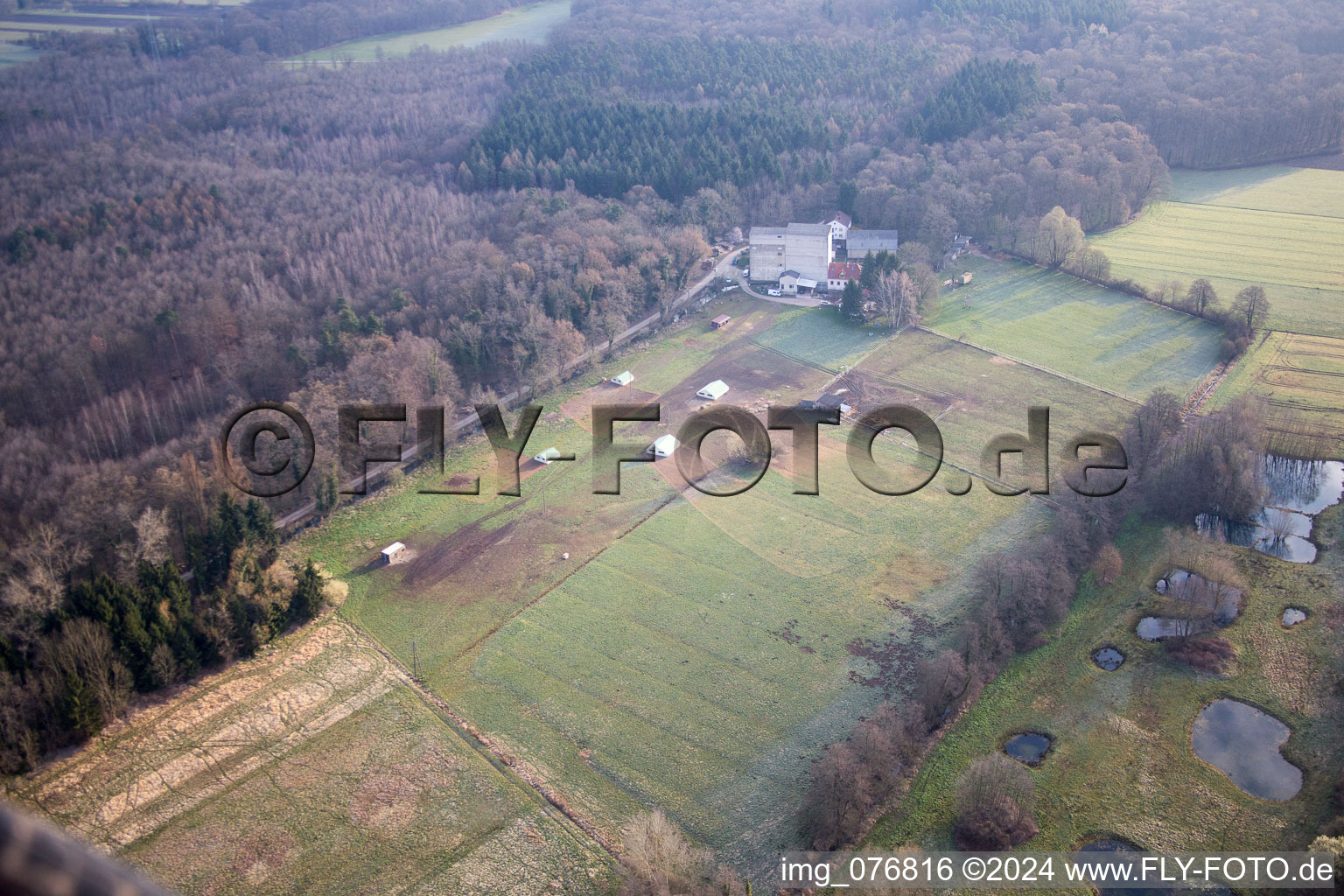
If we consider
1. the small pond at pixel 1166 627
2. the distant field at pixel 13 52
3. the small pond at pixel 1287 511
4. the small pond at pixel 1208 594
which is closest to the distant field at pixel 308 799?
the small pond at pixel 1166 627

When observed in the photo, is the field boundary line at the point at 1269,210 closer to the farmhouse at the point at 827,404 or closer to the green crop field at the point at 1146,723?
the farmhouse at the point at 827,404

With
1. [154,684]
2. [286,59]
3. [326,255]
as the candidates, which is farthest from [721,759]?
[286,59]

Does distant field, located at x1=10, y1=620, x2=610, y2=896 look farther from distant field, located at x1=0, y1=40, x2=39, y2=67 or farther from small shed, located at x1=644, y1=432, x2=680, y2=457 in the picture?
distant field, located at x1=0, y1=40, x2=39, y2=67

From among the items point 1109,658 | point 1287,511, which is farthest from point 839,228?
point 1109,658

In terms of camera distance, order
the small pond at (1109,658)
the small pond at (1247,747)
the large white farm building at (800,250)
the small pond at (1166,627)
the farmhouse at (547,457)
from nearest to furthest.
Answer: the small pond at (1247,747) < the small pond at (1109,658) < the small pond at (1166,627) < the farmhouse at (547,457) < the large white farm building at (800,250)

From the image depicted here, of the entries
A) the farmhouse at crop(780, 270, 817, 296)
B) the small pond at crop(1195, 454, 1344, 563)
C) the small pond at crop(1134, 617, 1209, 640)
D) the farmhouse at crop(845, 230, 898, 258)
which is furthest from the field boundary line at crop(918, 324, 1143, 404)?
the small pond at crop(1134, 617, 1209, 640)
